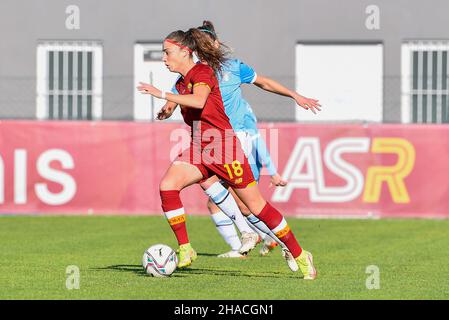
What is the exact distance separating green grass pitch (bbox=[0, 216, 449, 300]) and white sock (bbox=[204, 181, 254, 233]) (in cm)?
42

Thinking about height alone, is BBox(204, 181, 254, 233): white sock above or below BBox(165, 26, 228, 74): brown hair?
below

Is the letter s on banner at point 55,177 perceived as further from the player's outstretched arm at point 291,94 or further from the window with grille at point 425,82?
the window with grille at point 425,82

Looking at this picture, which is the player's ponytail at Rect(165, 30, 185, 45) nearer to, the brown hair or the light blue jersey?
the brown hair

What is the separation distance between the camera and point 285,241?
11305 millimetres

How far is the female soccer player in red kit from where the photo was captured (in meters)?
11.3

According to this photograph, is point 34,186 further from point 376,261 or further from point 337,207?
point 376,261

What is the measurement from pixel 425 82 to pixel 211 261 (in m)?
14.3

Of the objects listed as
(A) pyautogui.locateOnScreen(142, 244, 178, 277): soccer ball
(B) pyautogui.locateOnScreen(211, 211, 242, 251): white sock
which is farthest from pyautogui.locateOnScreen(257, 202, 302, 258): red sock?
(B) pyautogui.locateOnScreen(211, 211, 242, 251): white sock

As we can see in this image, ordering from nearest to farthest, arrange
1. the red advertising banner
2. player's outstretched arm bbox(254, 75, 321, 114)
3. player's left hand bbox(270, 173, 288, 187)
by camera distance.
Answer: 1. player's outstretched arm bbox(254, 75, 321, 114)
2. player's left hand bbox(270, 173, 288, 187)
3. the red advertising banner

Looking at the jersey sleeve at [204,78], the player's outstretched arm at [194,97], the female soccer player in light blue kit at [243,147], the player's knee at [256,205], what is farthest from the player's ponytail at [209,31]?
the player's knee at [256,205]

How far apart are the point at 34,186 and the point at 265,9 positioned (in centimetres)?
895
